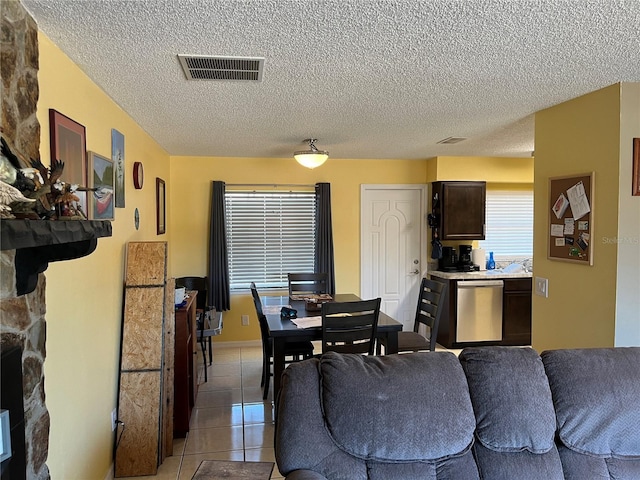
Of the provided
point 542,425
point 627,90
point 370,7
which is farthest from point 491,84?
point 542,425

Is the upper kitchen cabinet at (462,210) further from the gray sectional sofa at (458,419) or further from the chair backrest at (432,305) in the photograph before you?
the gray sectional sofa at (458,419)

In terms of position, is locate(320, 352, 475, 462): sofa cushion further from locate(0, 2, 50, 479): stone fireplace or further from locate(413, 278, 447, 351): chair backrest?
locate(413, 278, 447, 351): chair backrest

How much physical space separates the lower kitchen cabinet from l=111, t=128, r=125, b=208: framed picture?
3641 mm

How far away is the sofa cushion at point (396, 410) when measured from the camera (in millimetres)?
1519

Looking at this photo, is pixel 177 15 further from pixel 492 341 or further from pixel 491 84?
pixel 492 341

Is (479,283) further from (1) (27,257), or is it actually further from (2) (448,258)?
(1) (27,257)

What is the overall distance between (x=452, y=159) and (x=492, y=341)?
2.24 metres

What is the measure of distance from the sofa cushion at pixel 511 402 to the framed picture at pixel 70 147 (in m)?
1.87

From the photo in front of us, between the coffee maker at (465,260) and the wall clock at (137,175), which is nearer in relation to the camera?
the wall clock at (137,175)

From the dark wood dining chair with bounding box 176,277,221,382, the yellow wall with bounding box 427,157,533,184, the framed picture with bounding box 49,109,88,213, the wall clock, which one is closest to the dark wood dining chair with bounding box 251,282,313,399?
the dark wood dining chair with bounding box 176,277,221,382

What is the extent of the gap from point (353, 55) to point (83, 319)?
6.13 ft

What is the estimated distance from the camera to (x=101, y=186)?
7.82 feet

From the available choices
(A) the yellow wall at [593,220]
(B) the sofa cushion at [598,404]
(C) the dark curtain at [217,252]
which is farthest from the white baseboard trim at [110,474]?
(A) the yellow wall at [593,220]

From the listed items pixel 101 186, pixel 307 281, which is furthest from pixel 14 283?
pixel 307 281
